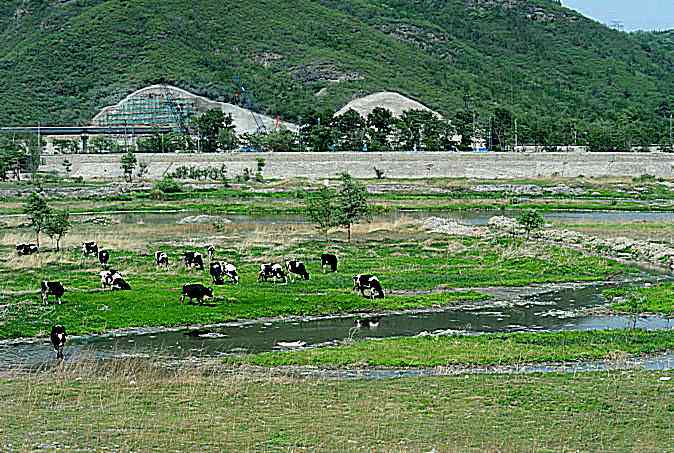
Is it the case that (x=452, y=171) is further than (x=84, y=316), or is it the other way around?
(x=452, y=171)

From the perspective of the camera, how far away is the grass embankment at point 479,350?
23.7m

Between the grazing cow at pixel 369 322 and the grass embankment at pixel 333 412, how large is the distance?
7.92 m

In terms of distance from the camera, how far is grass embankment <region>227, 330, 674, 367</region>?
2367 centimetres

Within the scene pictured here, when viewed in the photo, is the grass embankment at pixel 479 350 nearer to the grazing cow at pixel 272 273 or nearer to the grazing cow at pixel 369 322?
the grazing cow at pixel 369 322

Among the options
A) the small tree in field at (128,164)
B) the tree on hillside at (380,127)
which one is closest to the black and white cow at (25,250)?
the small tree in field at (128,164)

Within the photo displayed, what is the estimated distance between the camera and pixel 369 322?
30.0m

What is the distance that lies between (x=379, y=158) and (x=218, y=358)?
89042mm

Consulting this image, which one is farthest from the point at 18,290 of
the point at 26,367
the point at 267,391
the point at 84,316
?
the point at 267,391

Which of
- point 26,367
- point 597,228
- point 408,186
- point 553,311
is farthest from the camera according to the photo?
point 408,186

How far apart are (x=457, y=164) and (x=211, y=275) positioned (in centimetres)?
7684

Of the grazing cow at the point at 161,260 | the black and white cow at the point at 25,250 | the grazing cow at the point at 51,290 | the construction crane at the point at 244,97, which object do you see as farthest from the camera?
the construction crane at the point at 244,97

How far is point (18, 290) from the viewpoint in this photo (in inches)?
1353

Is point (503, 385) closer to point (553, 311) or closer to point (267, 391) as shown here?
point (267, 391)

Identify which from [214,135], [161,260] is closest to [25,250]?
[161,260]
